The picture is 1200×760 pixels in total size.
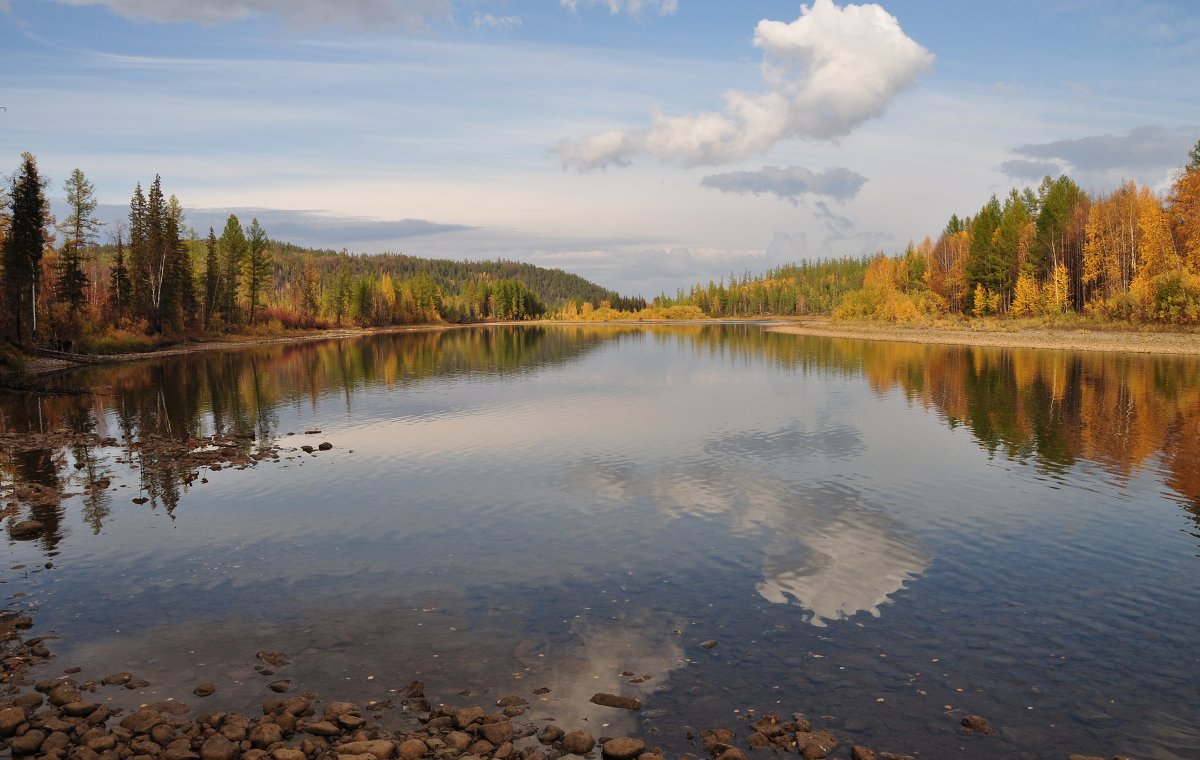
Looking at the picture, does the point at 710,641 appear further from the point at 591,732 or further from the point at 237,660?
the point at 237,660

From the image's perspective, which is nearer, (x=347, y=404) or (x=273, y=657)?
(x=273, y=657)

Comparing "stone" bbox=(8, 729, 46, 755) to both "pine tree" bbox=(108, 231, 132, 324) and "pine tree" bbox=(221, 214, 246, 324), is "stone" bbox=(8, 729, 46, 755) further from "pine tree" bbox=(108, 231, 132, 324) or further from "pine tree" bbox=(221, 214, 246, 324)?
"pine tree" bbox=(221, 214, 246, 324)

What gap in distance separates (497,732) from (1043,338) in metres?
106

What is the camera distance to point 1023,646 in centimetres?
1477

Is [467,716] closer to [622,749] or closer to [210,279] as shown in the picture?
[622,749]

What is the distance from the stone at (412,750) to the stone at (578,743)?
2.18m

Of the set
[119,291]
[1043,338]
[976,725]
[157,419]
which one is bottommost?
[976,725]

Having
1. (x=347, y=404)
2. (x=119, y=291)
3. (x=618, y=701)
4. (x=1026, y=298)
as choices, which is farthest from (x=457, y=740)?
(x=1026, y=298)

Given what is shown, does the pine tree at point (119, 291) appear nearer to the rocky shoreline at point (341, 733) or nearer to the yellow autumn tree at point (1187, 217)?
the rocky shoreline at point (341, 733)

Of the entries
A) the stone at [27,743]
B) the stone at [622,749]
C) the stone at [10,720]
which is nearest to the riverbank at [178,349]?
the stone at [10,720]

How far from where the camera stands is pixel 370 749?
11125 millimetres

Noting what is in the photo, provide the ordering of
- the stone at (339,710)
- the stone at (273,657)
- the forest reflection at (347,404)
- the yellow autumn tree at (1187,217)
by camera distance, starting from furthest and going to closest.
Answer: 1. the yellow autumn tree at (1187,217)
2. the forest reflection at (347,404)
3. the stone at (273,657)
4. the stone at (339,710)

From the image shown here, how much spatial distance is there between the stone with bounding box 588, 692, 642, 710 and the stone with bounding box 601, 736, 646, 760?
139cm

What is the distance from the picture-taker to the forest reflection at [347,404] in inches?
1179
